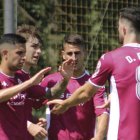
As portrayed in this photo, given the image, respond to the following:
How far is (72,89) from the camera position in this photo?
24.7 ft

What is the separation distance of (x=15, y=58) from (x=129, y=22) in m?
1.28

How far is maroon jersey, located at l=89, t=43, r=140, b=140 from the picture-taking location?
6.03 m

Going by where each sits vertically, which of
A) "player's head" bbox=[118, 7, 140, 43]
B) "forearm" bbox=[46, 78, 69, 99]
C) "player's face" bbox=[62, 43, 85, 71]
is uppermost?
"player's head" bbox=[118, 7, 140, 43]

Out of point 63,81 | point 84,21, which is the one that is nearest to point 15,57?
point 63,81

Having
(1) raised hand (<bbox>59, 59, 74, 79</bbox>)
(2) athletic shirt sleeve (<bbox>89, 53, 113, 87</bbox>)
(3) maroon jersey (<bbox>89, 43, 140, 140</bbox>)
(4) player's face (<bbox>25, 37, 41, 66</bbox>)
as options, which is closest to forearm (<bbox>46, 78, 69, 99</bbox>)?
(1) raised hand (<bbox>59, 59, 74, 79</bbox>)

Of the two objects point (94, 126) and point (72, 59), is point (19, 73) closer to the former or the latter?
point (72, 59)

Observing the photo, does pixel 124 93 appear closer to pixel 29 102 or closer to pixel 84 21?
pixel 29 102

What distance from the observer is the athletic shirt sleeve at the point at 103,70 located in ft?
19.9

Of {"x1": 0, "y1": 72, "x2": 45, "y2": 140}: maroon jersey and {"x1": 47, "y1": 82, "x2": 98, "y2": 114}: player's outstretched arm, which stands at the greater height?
{"x1": 47, "y1": 82, "x2": 98, "y2": 114}: player's outstretched arm

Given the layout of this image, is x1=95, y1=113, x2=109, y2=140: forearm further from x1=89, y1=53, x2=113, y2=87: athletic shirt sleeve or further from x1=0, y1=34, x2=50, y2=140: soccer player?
x1=89, y1=53, x2=113, y2=87: athletic shirt sleeve

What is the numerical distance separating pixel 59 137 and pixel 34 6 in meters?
5.25

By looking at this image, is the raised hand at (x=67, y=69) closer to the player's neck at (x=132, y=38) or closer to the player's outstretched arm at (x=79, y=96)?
the player's outstretched arm at (x=79, y=96)

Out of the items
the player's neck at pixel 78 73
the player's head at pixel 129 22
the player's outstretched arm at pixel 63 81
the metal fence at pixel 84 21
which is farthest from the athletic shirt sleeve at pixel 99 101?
the metal fence at pixel 84 21

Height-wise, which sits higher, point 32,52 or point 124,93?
point 32,52
